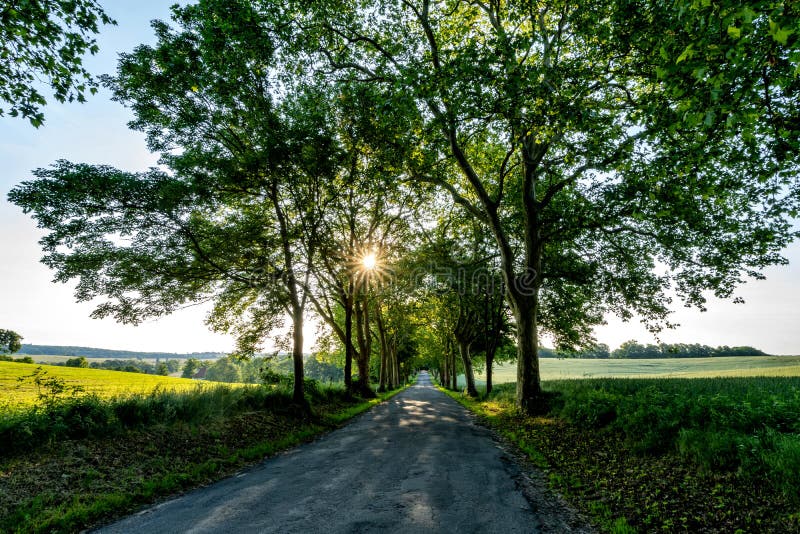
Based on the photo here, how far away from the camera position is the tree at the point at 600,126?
6.04 m

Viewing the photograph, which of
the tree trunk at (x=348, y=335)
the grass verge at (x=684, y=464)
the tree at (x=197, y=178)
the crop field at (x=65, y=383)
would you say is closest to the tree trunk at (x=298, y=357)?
the tree at (x=197, y=178)


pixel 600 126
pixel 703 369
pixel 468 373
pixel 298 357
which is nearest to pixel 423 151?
pixel 600 126

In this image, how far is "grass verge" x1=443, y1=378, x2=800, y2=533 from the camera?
4.49 m

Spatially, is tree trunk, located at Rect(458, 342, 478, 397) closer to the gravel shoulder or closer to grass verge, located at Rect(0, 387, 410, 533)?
grass verge, located at Rect(0, 387, 410, 533)

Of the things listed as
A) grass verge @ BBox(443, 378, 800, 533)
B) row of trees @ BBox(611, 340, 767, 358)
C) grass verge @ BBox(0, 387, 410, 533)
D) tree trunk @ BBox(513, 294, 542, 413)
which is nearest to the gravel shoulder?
grass verge @ BBox(0, 387, 410, 533)

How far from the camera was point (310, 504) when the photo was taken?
534 centimetres

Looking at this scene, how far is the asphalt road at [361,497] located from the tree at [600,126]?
258 inches

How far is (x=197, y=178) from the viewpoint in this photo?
1141 cm

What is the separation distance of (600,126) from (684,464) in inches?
322

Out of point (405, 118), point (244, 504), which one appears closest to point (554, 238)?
point (405, 118)

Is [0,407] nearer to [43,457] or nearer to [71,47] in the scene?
[43,457]

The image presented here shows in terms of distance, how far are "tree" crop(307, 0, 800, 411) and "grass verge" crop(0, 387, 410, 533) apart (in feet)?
34.4

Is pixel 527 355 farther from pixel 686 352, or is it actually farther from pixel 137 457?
pixel 686 352

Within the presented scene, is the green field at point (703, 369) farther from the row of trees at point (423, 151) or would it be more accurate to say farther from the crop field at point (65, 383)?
the crop field at point (65, 383)
